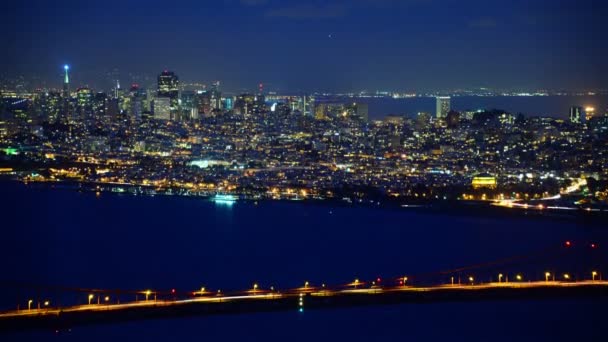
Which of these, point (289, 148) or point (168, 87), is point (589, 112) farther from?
point (168, 87)

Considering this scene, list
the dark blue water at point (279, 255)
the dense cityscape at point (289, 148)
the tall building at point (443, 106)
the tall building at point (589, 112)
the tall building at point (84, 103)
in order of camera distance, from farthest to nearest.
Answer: the tall building at point (443, 106), the tall building at point (84, 103), the tall building at point (589, 112), the dense cityscape at point (289, 148), the dark blue water at point (279, 255)

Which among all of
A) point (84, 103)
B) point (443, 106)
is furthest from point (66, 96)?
point (443, 106)

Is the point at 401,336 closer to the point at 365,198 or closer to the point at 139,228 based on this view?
the point at 139,228

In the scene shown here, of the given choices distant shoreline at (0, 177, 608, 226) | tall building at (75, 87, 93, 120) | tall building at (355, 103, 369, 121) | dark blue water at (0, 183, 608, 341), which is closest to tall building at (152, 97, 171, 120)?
tall building at (75, 87, 93, 120)

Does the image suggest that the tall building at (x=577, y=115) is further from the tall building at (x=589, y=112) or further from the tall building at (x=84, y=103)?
the tall building at (x=84, y=103)

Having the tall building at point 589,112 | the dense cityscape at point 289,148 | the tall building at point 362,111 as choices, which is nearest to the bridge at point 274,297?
the dense cityscape at point 289,148

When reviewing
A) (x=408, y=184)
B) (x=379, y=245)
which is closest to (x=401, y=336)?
(x=379, y=245)
